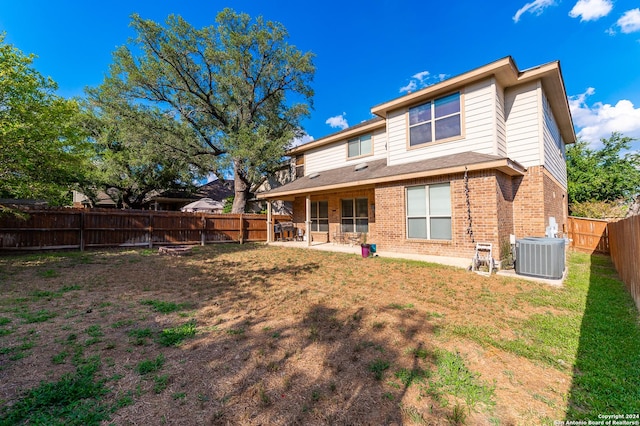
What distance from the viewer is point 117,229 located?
11656 mm

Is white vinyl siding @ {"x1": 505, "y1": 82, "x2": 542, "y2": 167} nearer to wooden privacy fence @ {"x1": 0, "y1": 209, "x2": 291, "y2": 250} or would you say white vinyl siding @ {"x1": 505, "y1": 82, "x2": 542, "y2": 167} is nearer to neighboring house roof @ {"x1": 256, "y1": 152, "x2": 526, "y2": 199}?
neighboring house roof @ {"x1": 256, "y1": 152, "x2": 526, "y2": 199}

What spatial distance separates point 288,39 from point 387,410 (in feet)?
70.3

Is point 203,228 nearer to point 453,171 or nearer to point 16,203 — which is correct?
point 16,203

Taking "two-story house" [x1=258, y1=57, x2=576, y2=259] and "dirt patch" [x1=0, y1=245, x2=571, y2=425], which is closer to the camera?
"dirt patch" [x1=0, y1=245, x2=571, y2=425]

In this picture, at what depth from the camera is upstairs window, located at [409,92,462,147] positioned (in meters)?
9.02

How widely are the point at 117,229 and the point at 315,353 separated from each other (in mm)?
12483

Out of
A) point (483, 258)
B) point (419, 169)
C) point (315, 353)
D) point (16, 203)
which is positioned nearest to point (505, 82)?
point (419, 169)

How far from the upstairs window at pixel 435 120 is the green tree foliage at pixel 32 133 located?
36.8 ft

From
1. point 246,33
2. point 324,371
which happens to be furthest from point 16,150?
point 246,33

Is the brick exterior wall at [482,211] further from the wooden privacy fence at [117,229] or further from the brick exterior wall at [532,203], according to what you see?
the wooden privacy fence at [117,229]

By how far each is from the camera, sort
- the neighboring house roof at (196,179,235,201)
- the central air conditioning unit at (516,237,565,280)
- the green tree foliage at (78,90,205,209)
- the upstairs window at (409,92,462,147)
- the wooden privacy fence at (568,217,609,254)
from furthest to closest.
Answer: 1. the neighboring house roof at (196,179,235,201)
2. the green tree foliage at (78,90,205,209)
3. the wooden privacy fence at (568,217,609,254)
4. the upstairs window at (409,92,462,147)
5. the central air conditioning unit at (516,237,565,280)

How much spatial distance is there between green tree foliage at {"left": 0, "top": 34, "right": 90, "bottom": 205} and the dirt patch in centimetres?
301

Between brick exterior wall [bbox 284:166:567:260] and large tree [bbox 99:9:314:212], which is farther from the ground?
large tree [bbox 99:9:314:212]

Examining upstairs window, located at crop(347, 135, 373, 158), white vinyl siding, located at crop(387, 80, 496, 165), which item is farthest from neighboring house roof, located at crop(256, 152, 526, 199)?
upstairs window, located at crop(347, 135, 373, 158)
